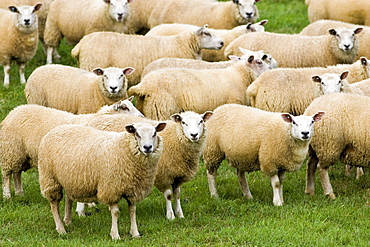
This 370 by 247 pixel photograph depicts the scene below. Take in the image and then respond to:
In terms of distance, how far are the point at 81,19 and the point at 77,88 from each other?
4.17 metres

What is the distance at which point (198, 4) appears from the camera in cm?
1706

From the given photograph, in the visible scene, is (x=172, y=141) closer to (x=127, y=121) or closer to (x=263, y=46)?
(x=127, y=121)

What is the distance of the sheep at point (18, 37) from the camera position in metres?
14.4

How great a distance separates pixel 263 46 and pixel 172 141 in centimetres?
526

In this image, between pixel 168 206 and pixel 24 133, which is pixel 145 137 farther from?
pixel 24 133

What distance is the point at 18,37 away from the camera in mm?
14461

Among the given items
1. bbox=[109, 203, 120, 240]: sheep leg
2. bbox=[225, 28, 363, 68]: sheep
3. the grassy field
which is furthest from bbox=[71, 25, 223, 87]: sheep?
bbox=[109, 203, 120, 240]: sheep leg

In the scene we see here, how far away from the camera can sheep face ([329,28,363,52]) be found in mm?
13352

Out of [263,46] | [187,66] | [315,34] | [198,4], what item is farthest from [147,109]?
[198,4]

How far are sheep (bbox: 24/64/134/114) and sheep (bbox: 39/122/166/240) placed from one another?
3.31m

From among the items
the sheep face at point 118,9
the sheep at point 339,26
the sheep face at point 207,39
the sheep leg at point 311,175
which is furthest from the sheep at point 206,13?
the sheep leg at point 311,175

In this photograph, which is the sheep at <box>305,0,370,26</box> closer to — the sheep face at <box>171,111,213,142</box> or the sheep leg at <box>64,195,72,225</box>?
the sheep face at <box>171,111,213,142</box>

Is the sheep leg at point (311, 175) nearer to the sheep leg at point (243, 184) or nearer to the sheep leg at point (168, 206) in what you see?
the sheep leg at point (243, 184)

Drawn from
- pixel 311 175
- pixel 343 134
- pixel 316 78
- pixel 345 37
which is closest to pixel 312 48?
pixel 345 37
